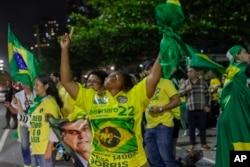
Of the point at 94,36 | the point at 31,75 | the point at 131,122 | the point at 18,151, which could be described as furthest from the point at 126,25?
the point at 131,122

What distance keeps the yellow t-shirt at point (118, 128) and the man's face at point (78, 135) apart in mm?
2410

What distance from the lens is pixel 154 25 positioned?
21438 millimetres

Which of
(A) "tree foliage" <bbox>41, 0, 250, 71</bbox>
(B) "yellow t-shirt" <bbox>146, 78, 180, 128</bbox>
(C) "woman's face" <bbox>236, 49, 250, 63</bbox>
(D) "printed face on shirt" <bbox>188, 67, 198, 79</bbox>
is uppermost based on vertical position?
(A) "tree foliage" <bbox>41, 0, 250, 71</bbox>

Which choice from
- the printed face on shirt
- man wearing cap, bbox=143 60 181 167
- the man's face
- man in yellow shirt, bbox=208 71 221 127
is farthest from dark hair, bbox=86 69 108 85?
man in yellow shirt, bbox=208 71 221 127

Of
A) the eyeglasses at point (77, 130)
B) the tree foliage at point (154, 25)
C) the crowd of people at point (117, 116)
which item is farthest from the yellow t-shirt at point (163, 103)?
the tree foliage at point (154, 25)

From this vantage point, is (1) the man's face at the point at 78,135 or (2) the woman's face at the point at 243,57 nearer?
(2) the woman's face at the point at 243,57

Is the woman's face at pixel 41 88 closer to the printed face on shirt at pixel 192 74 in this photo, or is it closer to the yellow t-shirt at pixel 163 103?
the yellow t-shirt at pixel 163 103

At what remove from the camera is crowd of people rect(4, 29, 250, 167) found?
4.42 m

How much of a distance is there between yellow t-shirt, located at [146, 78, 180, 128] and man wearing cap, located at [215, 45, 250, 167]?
115 centimetres

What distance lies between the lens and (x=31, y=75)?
823cm

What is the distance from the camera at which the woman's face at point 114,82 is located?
4547mm

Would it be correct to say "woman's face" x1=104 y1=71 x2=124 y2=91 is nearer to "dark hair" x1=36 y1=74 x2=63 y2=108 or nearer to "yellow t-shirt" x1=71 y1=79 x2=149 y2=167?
"yellow t-shirt" x1=71 y1=79 x2=149 y2=167

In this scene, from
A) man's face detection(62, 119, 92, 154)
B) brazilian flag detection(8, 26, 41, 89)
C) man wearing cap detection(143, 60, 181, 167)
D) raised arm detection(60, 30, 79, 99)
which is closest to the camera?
raised arm detection(60, 30, 79, 99)

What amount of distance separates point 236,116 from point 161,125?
4.49ft
